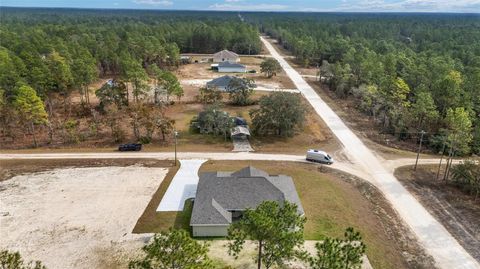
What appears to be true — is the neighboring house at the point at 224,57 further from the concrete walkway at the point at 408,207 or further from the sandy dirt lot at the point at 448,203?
the sandy dirt lot at the point at 448,203

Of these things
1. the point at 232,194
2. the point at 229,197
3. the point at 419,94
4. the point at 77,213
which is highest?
the point at 419,94

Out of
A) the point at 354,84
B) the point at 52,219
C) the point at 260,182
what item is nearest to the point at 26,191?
the point at 52,219

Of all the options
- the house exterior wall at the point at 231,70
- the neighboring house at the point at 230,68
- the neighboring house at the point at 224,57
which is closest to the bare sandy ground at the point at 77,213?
the house exterior wall at the point at 231,70

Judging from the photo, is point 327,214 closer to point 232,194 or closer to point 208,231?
point 232,194

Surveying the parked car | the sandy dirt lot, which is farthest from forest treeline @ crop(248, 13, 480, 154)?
the parked car

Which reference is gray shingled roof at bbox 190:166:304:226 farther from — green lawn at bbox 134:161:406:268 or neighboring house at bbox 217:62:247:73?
neighboring house at bbox 217:62:247:73

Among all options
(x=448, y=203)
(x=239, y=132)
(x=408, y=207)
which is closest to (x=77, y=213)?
(x=239, y=132)
